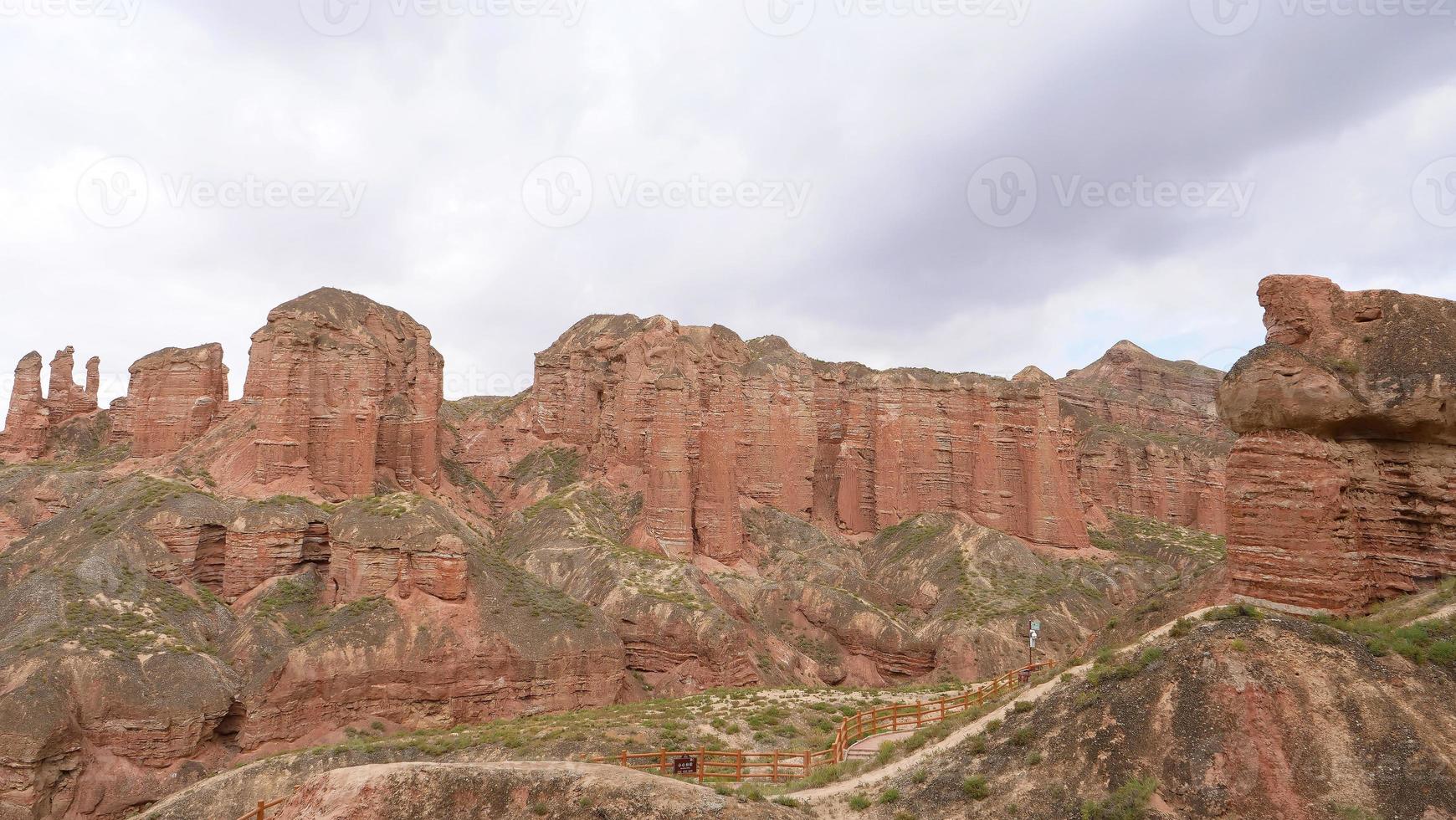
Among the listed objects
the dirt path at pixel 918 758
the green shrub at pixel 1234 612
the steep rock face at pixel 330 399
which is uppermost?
the steep rock face at pixel 330 399

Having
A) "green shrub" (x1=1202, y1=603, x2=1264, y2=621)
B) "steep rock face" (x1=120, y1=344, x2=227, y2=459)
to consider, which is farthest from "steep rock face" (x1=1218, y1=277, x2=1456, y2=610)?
"steep rock face" (x1=120, y1=344, x2=227, y2=459)

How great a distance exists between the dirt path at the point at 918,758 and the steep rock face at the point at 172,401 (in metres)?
59.8

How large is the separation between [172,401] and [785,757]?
58651 mm

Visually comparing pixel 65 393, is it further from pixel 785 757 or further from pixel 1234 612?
pixel 1234 612

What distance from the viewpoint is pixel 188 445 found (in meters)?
53.5

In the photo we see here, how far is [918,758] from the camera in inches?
780

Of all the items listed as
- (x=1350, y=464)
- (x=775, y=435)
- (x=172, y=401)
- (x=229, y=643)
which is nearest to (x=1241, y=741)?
(x=1350, y=464)

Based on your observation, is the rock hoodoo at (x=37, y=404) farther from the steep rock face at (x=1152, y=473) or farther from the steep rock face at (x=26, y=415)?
the steep rock face at (x=1152, y=473)

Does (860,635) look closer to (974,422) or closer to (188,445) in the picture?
(974,422)

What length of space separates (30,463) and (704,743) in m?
70.5

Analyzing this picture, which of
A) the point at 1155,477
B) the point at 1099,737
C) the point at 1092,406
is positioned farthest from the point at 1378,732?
the point at 1092,406

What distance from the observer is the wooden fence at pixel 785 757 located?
22.5m

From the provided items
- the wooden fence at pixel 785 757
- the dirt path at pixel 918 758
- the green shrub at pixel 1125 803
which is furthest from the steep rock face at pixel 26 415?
the green shrub at pixel 1125 803

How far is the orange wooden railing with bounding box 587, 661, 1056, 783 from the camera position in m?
22.5
